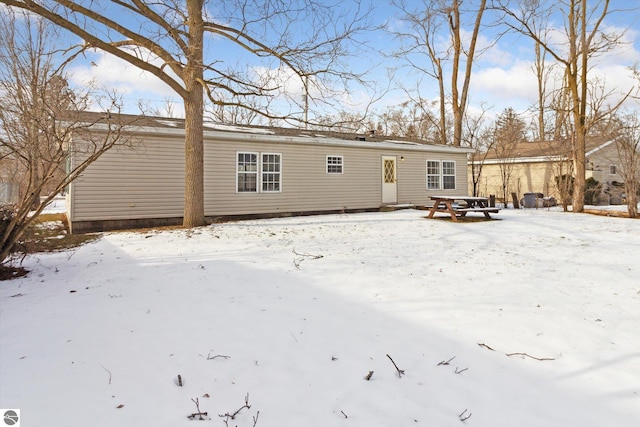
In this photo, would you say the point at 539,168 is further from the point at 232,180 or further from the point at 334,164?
the point at 232,180

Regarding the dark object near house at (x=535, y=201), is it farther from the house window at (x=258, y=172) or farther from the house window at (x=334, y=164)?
the house window at (x=258, y=172)

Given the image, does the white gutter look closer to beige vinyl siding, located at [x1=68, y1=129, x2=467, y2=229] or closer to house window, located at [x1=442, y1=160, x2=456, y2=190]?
beige vinyl siding, located at [x1=68, y1=129, x2=467, y2=229]

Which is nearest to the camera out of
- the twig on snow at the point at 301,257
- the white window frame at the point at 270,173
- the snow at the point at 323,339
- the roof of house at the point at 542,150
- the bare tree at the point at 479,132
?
the snow at the point at 323,339

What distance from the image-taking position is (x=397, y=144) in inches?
544

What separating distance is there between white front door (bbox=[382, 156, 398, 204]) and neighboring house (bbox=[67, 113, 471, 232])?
0.04 m

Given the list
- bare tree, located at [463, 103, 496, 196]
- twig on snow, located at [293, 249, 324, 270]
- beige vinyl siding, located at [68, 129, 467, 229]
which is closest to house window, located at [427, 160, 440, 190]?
beige vinyl siding, located at [68, 129, 467, 229]

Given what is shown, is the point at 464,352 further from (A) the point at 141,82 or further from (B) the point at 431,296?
(A) the point at 141,82

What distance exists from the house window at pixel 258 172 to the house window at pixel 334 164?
6.37 ft

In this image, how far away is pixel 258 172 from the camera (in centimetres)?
1131

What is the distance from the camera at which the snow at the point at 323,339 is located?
204 cm

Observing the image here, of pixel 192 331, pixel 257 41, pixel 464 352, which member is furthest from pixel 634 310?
pixel 257 41

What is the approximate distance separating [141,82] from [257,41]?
10.5ft

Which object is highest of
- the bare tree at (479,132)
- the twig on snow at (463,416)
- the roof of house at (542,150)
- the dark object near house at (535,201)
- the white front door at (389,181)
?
the bare tree at (479,132)

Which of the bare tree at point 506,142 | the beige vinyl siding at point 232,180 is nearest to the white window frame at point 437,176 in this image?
the beige vinyl siding at point 232,180
